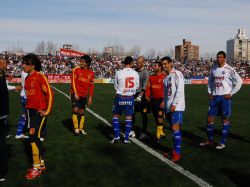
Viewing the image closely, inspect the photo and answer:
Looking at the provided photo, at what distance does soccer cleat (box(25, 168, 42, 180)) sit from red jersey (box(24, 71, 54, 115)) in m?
1.10

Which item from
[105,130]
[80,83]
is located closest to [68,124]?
[105,130]

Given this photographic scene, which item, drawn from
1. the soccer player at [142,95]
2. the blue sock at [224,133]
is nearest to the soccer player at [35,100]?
the soccer player at [142,95]

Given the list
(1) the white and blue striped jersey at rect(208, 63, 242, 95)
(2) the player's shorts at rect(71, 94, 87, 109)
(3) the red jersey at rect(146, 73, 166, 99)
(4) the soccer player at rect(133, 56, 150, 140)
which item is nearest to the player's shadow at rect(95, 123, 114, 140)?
(4) the soccer player at rect(133, 56, 150, 140)

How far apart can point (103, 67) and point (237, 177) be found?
55.7 meters

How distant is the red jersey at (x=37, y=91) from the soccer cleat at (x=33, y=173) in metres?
1.10

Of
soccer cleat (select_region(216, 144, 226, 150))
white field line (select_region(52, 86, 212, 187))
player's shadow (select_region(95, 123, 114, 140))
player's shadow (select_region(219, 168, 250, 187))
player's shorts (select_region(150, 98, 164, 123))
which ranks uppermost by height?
player's shorts (select_region(150, 98, 164, 123))

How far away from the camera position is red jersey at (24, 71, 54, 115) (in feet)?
20.6

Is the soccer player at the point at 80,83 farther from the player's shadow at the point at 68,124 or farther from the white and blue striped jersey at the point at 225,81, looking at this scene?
the white and blue striped jersey at the point at 225,81

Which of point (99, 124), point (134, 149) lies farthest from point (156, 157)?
point (99, 124)

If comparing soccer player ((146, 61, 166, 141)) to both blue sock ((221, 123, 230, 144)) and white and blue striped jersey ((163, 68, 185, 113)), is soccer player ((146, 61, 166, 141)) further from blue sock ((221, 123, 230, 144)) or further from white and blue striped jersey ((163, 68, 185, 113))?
white and blue striped jersey ((163, 68, 185, 113))

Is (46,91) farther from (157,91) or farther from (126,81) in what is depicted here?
(157,91)

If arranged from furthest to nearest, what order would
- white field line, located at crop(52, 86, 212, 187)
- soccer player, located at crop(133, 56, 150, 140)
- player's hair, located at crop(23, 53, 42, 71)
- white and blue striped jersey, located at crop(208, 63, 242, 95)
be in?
soccer player, located at crop(133, 56, 150, 140)
white and blue striped jersey, located at crop(208, 63, 242, 95)
player's hair, located at crop(23, 53, 42, 71)
white field line, located at crop(52, 86, 212, 187)

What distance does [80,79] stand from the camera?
32.9ft

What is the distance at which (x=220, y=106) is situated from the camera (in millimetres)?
8555
